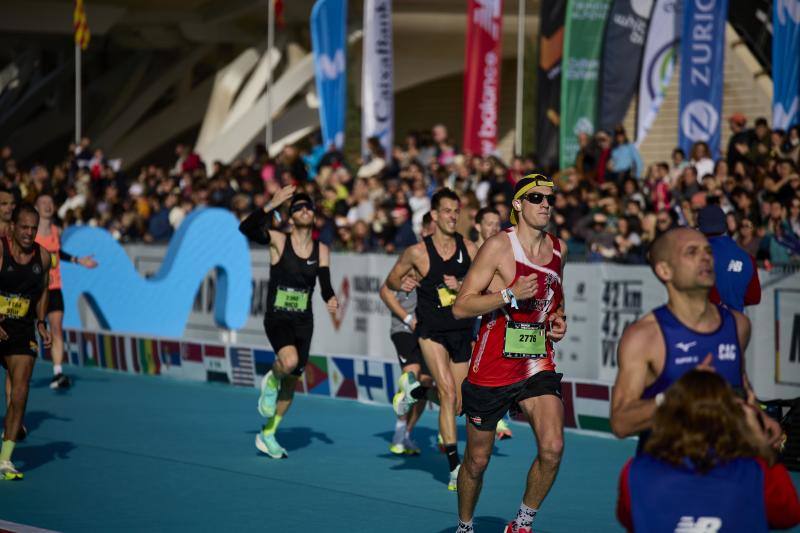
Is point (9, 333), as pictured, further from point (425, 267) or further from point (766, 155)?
point (766, 155)

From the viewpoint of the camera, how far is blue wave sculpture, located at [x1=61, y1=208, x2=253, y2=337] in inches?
788

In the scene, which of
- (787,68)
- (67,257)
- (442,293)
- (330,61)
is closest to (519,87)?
(330,61)

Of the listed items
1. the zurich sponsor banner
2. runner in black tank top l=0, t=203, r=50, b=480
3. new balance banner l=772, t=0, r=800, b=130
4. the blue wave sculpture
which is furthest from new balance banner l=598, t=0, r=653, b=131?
runner in black tank top l=0, t=203, r=50, b=480

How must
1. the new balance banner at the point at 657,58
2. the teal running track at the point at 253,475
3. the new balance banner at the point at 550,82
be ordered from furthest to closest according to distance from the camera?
the new balance banner at the point at 550,82
the new balance banner at the point at 657,58
the teal running track at the point at 253,475

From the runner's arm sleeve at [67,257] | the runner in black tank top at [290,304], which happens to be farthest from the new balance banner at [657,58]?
the runner in black tank top at [290,304]

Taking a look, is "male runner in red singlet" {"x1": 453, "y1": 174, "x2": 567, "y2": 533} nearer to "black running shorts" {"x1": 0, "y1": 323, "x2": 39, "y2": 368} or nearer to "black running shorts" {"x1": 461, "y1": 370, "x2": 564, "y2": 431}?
"black running shorts" {"x1": 461, "y1": 370, "x2": 564, "y2": 431}

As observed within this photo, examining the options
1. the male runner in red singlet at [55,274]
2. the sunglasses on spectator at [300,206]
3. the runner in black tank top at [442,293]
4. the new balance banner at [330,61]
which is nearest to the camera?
the runner in black tank top at [442,293]

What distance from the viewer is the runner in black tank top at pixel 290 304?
11.6m

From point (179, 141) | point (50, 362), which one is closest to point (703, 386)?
point (50, 362)

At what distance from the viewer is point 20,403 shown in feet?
33.4

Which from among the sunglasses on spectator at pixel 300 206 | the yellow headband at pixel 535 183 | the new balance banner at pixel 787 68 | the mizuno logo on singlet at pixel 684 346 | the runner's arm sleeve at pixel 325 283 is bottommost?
the runner's arm sleeve at pixel 325 283

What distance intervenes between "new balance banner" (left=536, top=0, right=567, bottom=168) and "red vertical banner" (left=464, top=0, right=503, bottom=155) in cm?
112

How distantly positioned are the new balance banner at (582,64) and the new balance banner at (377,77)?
14.7ft

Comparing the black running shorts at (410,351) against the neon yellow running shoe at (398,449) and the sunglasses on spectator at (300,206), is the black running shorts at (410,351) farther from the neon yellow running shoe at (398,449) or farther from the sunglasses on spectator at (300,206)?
the sunglasses on spectator at (300,206)
